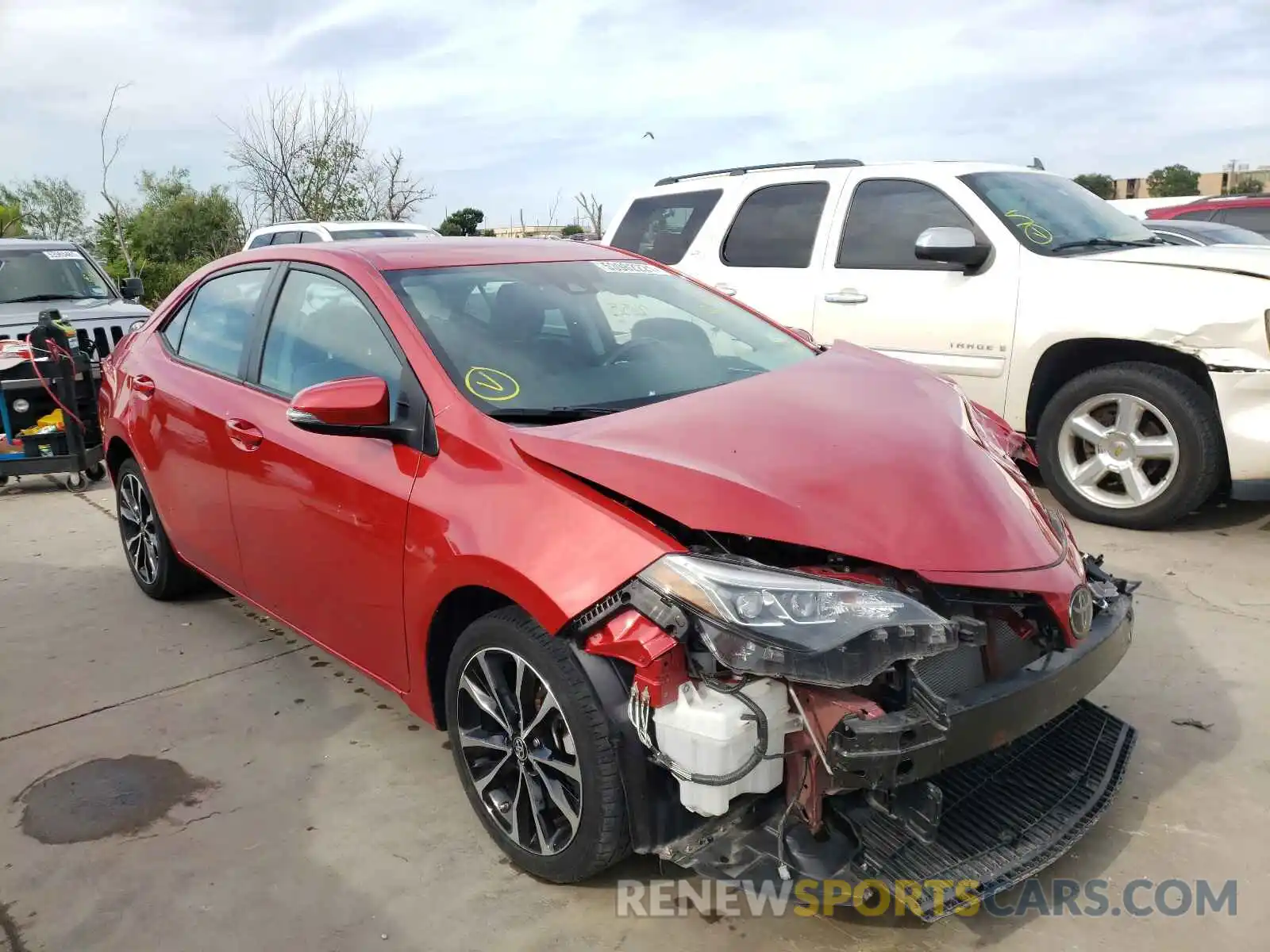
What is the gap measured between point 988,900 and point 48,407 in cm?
740

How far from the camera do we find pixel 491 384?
9.31ft

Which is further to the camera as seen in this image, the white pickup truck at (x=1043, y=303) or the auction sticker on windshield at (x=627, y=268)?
the white pickup truck at (x=1043, y=303)

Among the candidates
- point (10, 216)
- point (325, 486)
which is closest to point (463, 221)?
point (10, 216)

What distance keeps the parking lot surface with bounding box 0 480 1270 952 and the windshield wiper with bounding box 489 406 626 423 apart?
1204 mm

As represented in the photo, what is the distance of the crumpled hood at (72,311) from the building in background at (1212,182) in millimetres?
39319

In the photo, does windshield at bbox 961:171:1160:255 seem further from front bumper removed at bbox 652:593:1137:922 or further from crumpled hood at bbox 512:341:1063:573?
front bumper removed at bbox 652:593:1137:922

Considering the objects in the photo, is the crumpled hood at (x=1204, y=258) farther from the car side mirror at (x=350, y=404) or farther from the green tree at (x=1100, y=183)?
the green tree at (x=1100, y=183)

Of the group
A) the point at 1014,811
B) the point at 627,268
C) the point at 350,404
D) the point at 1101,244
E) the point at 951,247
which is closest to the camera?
the point at 1014,811

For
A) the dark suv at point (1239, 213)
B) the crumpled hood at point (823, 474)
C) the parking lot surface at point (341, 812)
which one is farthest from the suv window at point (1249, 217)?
the crumpled hood at point (823, 474)

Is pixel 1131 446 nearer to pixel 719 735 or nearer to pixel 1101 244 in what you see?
pixel 1101 244

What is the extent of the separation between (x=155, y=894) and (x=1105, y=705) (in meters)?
3.01

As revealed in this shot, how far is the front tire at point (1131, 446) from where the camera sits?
4.92 meters

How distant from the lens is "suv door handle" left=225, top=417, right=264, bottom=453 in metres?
3.44

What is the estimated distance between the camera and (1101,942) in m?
2.31
